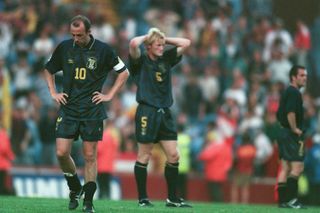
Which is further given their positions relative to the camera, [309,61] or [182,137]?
[309,61]

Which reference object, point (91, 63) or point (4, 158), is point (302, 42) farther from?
point (91, 63)

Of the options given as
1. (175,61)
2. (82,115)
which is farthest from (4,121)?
(82,115)

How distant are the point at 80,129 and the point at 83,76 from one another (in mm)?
682

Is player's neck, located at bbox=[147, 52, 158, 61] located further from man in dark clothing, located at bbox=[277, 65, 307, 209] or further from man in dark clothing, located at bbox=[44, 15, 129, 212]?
man in dark clothing, located at bbox=[277, 65, 307, 209]

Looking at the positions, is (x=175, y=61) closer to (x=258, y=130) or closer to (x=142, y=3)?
(x=258, y=130)

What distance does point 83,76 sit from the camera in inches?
549

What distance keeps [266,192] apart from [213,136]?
176 centimetres

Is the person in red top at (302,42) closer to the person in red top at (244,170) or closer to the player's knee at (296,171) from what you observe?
the person in red top at (244,170)

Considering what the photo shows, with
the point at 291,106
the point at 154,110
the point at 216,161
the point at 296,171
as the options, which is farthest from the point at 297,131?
the point at 216,161

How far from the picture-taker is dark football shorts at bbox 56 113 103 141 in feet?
45.5

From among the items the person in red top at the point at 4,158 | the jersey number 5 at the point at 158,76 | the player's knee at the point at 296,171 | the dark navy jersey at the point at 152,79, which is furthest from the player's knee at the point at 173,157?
the person in red top at the point at 4,158

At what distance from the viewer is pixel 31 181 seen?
24156mm

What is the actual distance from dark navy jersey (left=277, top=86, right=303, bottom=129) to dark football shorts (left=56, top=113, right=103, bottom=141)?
380 centimetres

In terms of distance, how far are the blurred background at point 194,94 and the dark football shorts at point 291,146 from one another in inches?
210
